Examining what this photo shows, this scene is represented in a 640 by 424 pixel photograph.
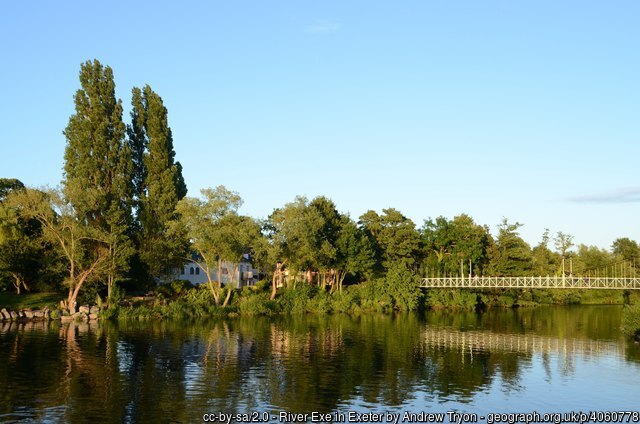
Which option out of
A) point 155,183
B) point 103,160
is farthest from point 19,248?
point 155,183

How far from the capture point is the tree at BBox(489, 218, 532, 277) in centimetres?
11044

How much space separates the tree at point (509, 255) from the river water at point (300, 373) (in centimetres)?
4973

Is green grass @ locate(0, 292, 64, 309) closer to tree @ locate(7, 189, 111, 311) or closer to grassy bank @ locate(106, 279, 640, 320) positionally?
tree @ locate(7, 189, 111, 311)

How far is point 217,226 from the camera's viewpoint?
7375 cm

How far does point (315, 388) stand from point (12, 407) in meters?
14.0

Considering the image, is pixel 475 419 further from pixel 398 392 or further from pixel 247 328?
pixel 247 328

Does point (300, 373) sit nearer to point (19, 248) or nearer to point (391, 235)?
point (19, 248)

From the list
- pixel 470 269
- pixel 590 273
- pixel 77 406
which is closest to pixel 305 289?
pixel 470 269

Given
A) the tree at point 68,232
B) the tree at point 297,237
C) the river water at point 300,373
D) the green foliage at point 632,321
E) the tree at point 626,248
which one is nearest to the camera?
the river water at point 300,373

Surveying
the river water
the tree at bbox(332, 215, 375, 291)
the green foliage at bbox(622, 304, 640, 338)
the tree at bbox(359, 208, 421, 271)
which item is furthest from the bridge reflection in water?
the tree at bbox(359, 208, 421, 271)

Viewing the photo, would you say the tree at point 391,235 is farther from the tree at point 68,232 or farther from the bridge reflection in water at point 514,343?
the tree at point 68,232

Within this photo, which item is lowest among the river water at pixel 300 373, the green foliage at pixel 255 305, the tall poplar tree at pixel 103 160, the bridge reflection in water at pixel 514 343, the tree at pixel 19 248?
the bridge reflection in water at pixel 514 343

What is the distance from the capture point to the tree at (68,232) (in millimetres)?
66750

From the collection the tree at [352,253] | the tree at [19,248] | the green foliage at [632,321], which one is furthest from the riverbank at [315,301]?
the tree at [19,248]
